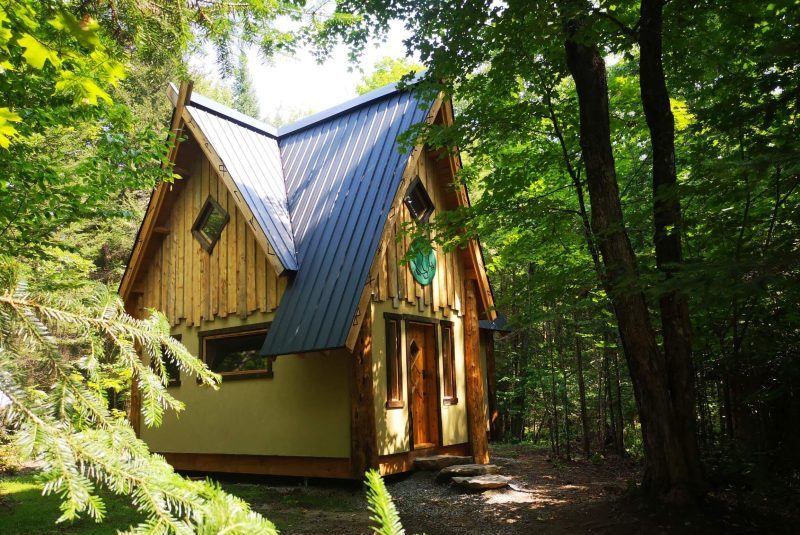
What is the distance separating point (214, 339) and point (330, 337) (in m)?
3.73

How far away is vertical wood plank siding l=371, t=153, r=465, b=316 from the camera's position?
9391 millimetres

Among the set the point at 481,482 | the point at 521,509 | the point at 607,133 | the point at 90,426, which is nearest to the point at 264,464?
the point at 481,482

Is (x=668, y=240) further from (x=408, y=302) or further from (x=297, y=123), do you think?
(x=297, y=123)

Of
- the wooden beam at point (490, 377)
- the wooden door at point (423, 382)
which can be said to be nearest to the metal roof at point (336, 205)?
the wooden door at point (423, 382)

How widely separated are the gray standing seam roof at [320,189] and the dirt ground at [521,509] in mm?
2236

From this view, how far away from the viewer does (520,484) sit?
9586 mm

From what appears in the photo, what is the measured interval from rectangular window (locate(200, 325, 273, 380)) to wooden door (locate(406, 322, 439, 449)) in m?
2.60

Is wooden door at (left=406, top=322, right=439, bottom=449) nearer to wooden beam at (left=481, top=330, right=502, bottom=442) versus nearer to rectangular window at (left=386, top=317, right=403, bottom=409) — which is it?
rectangular window at (left=386, top=317, right=403, bottom=409)

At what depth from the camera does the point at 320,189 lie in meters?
11.0

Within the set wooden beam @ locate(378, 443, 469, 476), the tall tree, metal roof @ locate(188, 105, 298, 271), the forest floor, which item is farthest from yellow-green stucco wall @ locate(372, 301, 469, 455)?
the tall tree

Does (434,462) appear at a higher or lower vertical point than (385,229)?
lower

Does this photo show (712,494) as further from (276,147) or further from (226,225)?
(276,147)

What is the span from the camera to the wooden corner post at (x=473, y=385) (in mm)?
10938

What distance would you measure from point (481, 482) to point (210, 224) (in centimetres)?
708
